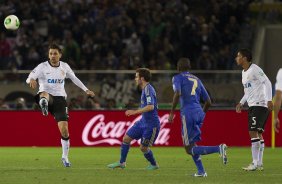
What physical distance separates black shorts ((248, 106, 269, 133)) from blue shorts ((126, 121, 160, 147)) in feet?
5.83

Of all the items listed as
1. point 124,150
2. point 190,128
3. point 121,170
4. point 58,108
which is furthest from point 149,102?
point 58,108

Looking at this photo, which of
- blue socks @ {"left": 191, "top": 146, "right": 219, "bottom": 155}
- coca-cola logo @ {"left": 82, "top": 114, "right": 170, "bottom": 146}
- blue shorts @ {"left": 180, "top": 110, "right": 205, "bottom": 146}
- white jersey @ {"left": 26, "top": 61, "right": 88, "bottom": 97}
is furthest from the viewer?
coca-cola logo @ {"left": 82, "top": 114, "right": 170, "bottom": 146}

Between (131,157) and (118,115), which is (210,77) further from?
(131,157)

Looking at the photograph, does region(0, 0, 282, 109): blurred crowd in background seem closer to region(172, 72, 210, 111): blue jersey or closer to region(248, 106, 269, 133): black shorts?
region(248, 106, 269, 133): black shorts

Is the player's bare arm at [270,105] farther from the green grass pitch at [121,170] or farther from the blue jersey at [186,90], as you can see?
the blue jersey at [186,90]

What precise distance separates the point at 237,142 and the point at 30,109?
609 cm

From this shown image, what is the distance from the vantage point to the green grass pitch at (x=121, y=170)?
1425 centimetres

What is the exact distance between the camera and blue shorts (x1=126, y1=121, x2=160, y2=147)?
1633 cm

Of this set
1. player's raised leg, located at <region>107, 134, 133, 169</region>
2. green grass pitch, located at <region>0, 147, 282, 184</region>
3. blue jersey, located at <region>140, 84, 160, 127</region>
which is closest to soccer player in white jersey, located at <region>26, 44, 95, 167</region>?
green grass pitch, located at <region>0, 147, 282, 184</region>

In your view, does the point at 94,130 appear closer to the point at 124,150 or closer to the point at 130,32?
the point at 130,32

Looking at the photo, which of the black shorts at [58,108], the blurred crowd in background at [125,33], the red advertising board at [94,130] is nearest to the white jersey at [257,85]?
the black shorts at [58,108]

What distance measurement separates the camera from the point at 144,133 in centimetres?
1639

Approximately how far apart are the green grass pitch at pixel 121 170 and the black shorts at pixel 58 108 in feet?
3.18

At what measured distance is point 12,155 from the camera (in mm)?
21125
